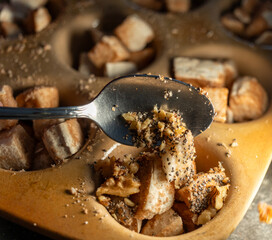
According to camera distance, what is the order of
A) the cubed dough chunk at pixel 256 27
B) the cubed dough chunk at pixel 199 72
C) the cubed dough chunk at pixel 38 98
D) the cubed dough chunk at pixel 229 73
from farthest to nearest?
the cubed dough chunk at pixel 256 27
the cubed dough chunk at pixel 229 73
the cubed dough chunk at pixel 199 72
the cubed dough chunk at pixel 38 98

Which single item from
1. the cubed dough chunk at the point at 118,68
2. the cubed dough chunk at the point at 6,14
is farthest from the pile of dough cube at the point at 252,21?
the cubed dough chunk at the point at 6,14

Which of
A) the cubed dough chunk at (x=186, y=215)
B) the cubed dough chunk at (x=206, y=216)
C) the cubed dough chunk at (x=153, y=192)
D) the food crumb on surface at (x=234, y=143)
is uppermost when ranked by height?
the cubed dough chunk at (x=153, y=192)

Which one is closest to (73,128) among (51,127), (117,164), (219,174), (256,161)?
(51,127)

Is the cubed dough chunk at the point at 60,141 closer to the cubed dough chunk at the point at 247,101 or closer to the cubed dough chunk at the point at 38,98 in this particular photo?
the cubed dough chunk at the point at 38,98

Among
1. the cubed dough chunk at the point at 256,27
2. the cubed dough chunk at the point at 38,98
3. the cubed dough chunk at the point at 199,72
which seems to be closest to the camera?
the cubed dough chunk at the point at 38,98

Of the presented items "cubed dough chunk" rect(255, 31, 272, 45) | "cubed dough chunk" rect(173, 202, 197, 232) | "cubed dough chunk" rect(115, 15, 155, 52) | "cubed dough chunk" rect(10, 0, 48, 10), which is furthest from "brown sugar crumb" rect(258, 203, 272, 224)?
"cubed dough chunk" rect(10, 0, 48, 10)

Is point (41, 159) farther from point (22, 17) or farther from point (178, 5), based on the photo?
point (178, 5)
